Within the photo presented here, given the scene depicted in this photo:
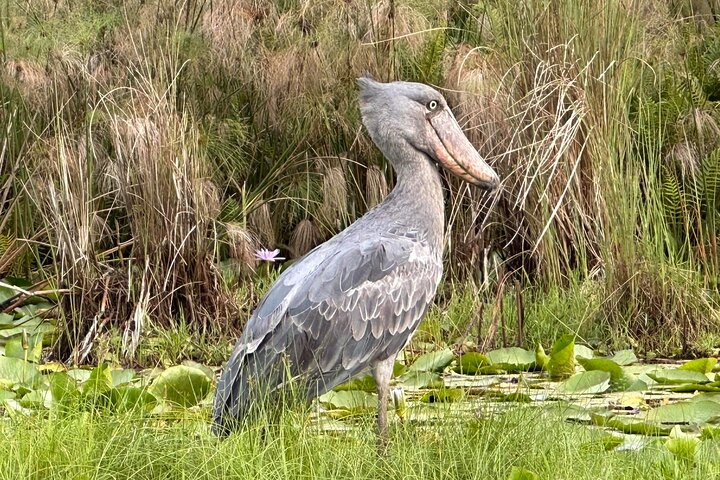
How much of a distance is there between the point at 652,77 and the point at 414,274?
306 centimetres

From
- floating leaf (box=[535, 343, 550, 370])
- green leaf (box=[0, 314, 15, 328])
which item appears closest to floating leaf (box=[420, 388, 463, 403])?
floating leaf (box=[535, 343, 550, 370])

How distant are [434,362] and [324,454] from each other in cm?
127

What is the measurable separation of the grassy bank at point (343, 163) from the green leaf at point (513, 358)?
0.75ft

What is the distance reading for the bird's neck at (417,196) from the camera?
377cm

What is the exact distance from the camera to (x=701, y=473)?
2.85 meters

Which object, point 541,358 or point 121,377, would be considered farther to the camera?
point 541,358

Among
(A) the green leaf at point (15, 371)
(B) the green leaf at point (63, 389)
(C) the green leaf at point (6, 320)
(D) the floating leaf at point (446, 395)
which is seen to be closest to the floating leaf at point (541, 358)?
(D) the floating leaf at point (446, 395)

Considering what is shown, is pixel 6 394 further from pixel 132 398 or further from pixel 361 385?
pixel 361 385

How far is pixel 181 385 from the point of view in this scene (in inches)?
153

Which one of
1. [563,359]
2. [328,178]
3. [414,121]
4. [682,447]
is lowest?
[682,447]

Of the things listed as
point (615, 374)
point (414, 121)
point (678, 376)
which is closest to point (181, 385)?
point (414, 121)

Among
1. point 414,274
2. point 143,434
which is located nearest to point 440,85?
point 414,274

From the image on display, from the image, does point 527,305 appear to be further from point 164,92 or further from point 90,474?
point 90,474

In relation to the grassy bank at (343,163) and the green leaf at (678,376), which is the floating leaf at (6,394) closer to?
the grassy bank at (343,163)
